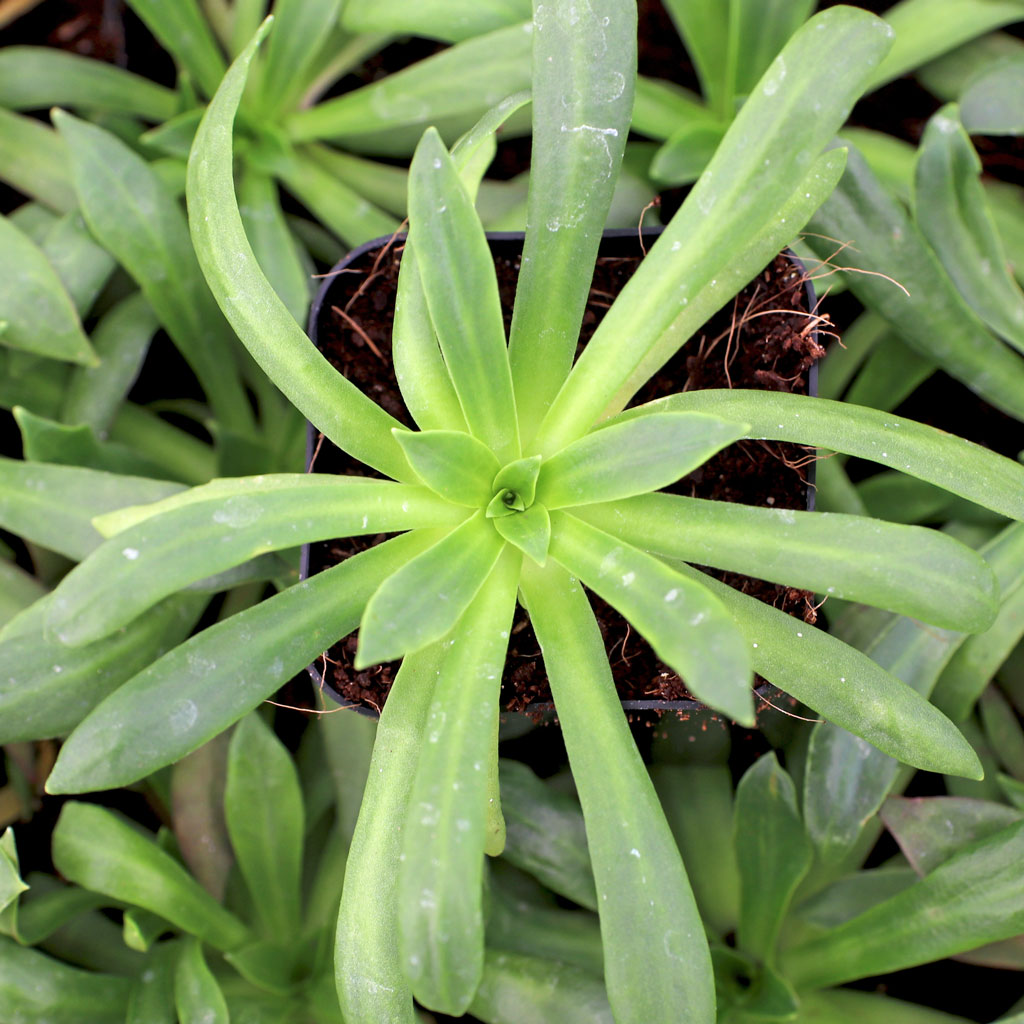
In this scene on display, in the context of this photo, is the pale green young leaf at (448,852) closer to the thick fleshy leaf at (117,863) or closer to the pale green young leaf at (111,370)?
the thick fleshy leaf at (117,863)

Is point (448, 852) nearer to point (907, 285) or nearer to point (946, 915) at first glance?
point (946, 915)

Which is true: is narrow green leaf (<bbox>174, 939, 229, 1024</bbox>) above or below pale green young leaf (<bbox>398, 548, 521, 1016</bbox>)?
below

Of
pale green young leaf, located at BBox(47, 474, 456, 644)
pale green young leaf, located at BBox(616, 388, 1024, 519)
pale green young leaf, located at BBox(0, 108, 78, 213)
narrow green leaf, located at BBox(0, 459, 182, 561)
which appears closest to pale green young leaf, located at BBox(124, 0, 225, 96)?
pale green young leaf, located at BBox(0, 108, 78, 213)

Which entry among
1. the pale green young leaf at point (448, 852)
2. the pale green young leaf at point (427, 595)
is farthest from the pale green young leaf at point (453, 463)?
the pale green young leaf at point (448, 852)

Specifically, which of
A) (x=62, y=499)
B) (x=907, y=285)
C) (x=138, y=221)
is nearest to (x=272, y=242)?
(x=138, y=221)

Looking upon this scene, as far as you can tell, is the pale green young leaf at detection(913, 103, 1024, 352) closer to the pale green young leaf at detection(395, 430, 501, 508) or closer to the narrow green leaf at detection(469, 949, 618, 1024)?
the pale green young leaf at detection(395, 430, 501, 508)

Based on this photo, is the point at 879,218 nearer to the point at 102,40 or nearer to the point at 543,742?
the point at 543,742
